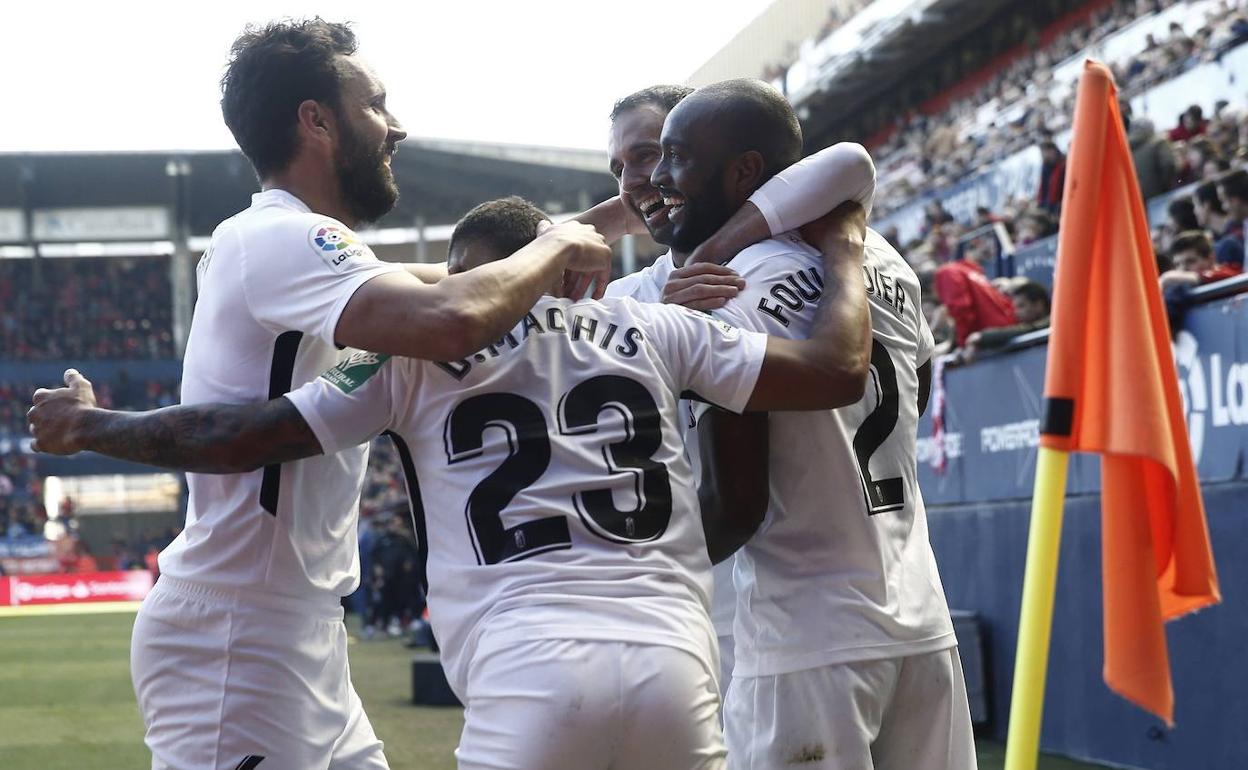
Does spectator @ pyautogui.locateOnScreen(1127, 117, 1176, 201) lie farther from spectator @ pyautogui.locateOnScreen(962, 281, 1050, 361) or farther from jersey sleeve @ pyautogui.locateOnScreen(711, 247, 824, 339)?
jersey sleeve @ pyautogui.locateOnScreen(711, 247, 824, 339)

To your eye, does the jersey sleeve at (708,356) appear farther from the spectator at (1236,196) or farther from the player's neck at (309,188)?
the spectator at (1236,196)

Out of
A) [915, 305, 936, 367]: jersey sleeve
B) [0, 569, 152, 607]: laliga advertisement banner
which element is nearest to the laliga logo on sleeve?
[915, 305, 936, 367]: jersey sleeve

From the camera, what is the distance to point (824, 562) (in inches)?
115

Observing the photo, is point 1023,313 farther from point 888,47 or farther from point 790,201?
point 888,47

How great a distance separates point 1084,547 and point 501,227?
5094 mm

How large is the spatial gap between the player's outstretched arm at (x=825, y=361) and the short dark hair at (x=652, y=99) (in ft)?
3.87

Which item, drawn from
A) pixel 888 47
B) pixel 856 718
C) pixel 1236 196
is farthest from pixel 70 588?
pixel 856 718

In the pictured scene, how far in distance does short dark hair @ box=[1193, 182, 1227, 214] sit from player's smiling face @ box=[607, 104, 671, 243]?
6095mm

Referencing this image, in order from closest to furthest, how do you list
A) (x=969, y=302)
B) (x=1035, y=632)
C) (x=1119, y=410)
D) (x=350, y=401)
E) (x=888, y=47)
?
1. (x=1035, y=632)
2. (x=1119, y=410)
3. (x=350, y=401)
4. (x=969, y=302)
5. (x=888, y=47)

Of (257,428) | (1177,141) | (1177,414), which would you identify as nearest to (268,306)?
(257,428)

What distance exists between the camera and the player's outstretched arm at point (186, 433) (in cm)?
262

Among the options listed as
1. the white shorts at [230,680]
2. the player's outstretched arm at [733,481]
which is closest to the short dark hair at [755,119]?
the player's outstretched arm at [733,481]

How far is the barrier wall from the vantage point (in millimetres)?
6062

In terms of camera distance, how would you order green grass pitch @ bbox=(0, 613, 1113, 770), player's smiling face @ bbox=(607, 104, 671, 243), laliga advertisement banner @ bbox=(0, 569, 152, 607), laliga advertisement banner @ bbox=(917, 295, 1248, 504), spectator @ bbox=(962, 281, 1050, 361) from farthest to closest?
laliga advertisement banner @ bbox=(0, 569, 152, 607) < green grass pitch @ bbox=(0, 613, 1113, 770) < spectator @ bbox=(962, 281, 1050, 361) < laliga advertisement banner @ bbox=(917, 295, 1248, 504) < player's smiling face @ bbox=(607, 104, 671, 243)
